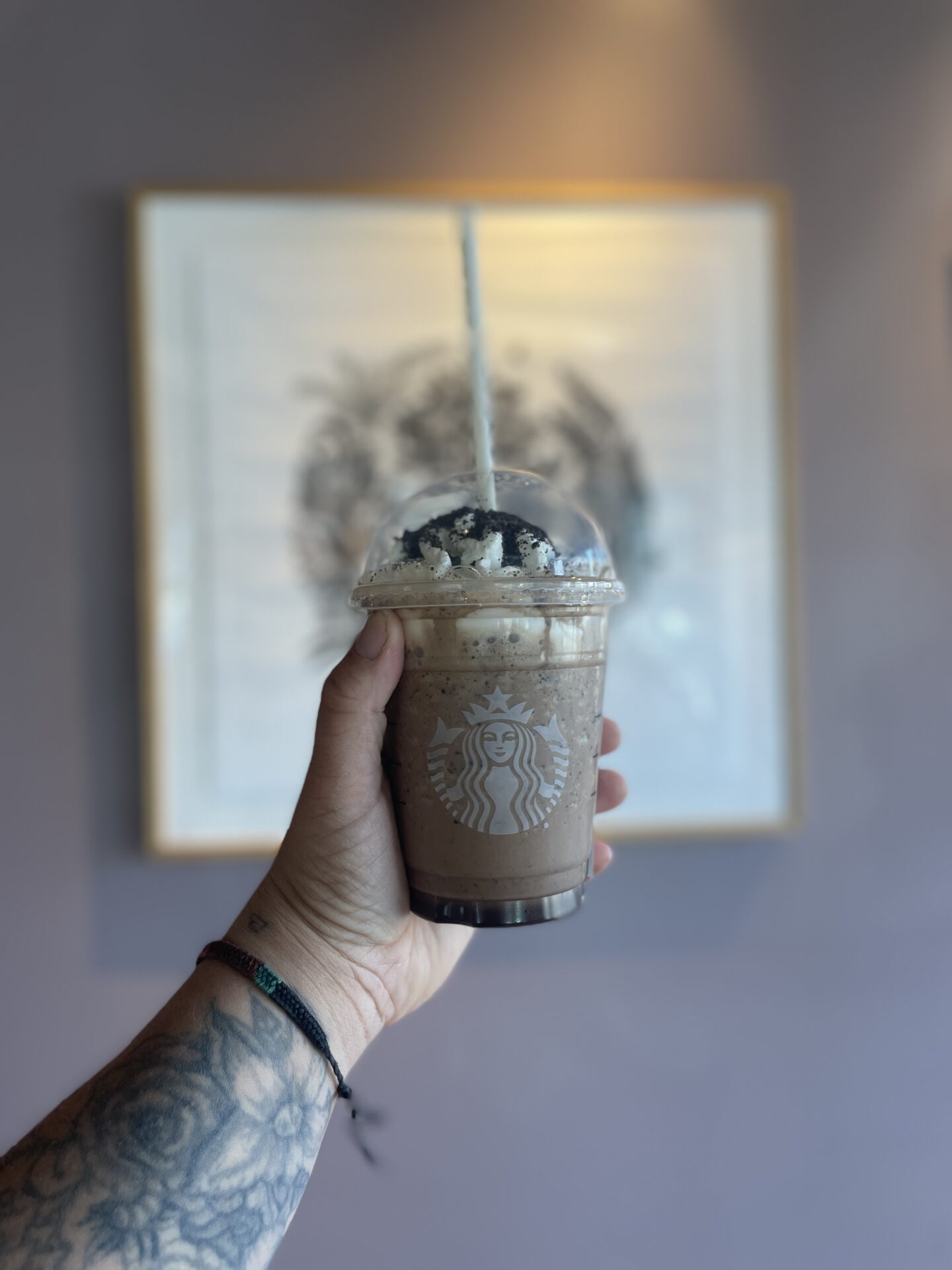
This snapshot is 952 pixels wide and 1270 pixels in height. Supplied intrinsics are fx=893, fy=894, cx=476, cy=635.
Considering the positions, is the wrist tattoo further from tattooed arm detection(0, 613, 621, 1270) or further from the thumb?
the thumb

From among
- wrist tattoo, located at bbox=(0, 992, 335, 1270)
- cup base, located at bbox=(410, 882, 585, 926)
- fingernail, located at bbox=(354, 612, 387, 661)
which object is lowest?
wrist tattoo, located at bbox=(0, 992, 335, 1270)

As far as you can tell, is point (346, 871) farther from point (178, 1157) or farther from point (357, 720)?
point (178, 1157)

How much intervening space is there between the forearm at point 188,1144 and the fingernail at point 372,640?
0.30m

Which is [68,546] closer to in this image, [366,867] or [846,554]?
[366,867]

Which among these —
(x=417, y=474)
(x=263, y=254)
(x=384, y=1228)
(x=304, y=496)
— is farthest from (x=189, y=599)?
(x=384, y=1228)

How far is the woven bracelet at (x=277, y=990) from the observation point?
874 mm

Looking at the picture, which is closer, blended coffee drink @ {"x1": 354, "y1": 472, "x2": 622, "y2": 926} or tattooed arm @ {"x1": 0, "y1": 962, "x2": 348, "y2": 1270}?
tattooed arm @ {"x1": 0, "y1": 962, "x2": 348, "y2": 1270}

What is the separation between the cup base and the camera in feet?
2.84

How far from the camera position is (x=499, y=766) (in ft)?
2.77

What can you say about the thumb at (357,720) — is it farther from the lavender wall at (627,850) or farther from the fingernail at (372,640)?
the lavender wall at (627,850)

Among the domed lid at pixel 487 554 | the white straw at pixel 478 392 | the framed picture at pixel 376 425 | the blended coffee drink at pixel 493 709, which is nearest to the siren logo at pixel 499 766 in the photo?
the blended coffee drink at pixel 493 709

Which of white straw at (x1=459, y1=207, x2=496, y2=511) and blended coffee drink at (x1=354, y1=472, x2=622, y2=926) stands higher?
white straw at (x1=459, y1=207, x2=496, y2=511)

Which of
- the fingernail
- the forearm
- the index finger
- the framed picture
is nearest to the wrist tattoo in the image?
the forearm

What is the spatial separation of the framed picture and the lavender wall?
0.08 metres
